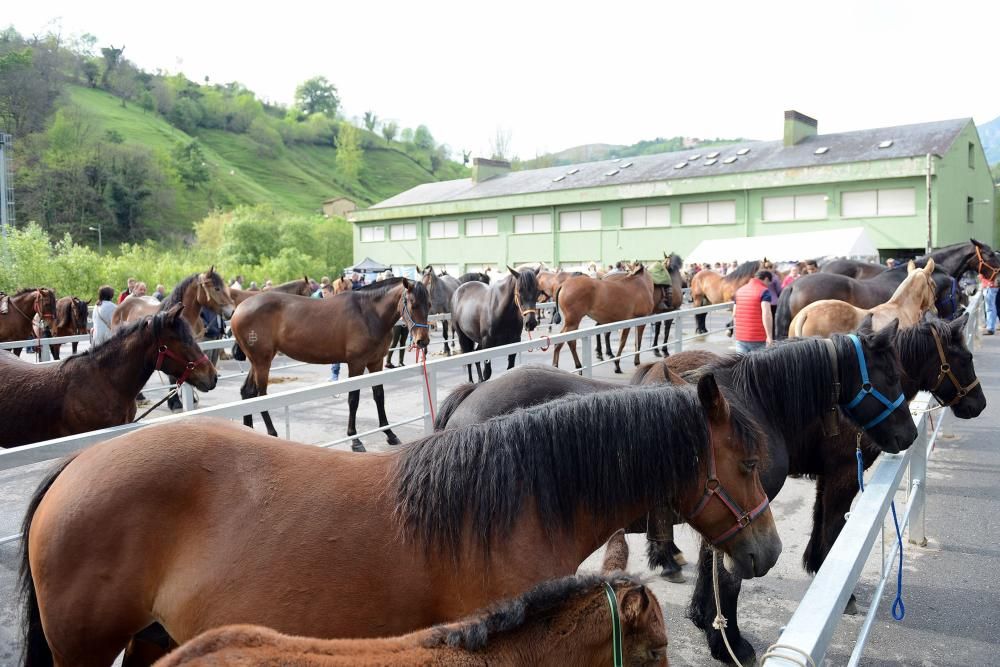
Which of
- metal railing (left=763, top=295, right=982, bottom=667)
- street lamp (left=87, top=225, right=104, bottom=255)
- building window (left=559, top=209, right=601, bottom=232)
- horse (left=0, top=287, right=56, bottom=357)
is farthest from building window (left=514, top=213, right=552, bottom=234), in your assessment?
street lamp (left=87, top=225, right=104, bottom=255)

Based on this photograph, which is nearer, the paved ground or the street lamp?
the paved ground

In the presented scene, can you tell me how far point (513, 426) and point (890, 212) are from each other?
3936 centimetres

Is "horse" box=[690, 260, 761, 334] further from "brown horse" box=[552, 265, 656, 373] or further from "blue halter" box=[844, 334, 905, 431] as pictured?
"blue halter" box=[844, 334, 905, 431]

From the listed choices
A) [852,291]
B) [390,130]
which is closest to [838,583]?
[852,291]

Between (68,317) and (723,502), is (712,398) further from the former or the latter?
(68,317)

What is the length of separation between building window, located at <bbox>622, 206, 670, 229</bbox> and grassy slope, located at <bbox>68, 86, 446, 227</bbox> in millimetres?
66888

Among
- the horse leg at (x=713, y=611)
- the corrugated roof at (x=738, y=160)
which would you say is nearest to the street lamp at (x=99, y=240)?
the corrugated roof at (x=738, y=160)

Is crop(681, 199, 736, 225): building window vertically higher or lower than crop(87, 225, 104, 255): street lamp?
lower

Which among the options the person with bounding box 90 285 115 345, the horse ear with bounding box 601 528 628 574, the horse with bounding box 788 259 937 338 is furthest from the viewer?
the person with bounding box 90 285 115 345

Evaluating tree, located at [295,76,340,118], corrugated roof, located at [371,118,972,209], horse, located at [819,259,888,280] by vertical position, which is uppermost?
tree, located at [295,76,340,118]

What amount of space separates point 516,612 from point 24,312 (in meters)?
16.3

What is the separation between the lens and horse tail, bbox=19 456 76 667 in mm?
2572

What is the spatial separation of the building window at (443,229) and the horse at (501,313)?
39.9 meters

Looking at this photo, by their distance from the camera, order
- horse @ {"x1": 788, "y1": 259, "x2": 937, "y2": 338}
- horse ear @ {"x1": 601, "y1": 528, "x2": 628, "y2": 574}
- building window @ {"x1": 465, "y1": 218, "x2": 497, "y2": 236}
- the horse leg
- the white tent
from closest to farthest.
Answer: horse ear @ {"x1": 601, "y1": 528, "x2": 628, "y2": 574} → the horse leg → horse @ {"x1": 788, "y1": 259, "x2": 937, "y2": 338} → the white tent → building window @ {"x1": 465, "y1": 218, "x2": 497, "y2": 236}
